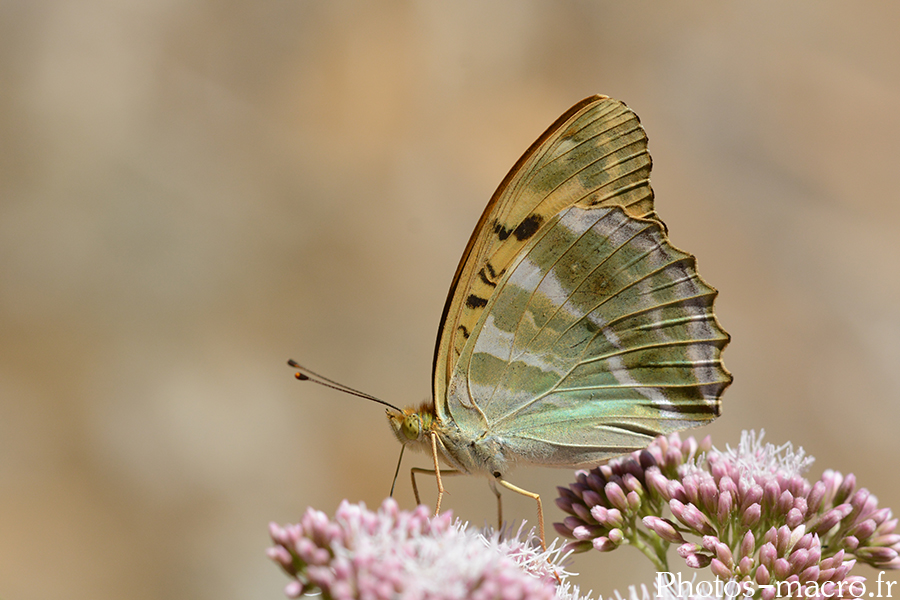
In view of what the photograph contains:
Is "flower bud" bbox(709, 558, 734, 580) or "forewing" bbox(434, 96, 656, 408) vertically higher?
"forewing" bbox(434, 96, 656, 408)

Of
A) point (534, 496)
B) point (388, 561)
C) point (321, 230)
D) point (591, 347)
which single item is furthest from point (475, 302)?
point (321, 230)

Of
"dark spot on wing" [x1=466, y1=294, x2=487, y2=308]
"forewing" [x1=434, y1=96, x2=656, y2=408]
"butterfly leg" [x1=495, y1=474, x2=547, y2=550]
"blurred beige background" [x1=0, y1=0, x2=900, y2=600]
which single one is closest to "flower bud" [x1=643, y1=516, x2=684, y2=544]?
"butterfly leg" [x1=495, y1=474, x2=547, y2=550]

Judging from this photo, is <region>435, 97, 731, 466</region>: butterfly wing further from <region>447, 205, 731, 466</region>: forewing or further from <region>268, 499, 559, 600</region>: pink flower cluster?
<region>268, 499, 559, 600</region>: pink flower cluster

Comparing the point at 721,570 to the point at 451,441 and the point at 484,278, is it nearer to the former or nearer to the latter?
the point at 451,441

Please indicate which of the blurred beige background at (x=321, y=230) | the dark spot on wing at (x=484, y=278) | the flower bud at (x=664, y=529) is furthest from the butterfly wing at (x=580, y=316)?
the blurred beige background at (x=321, y=230)

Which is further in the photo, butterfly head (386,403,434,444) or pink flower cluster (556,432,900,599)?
butterfly head (386,403,434,444)
